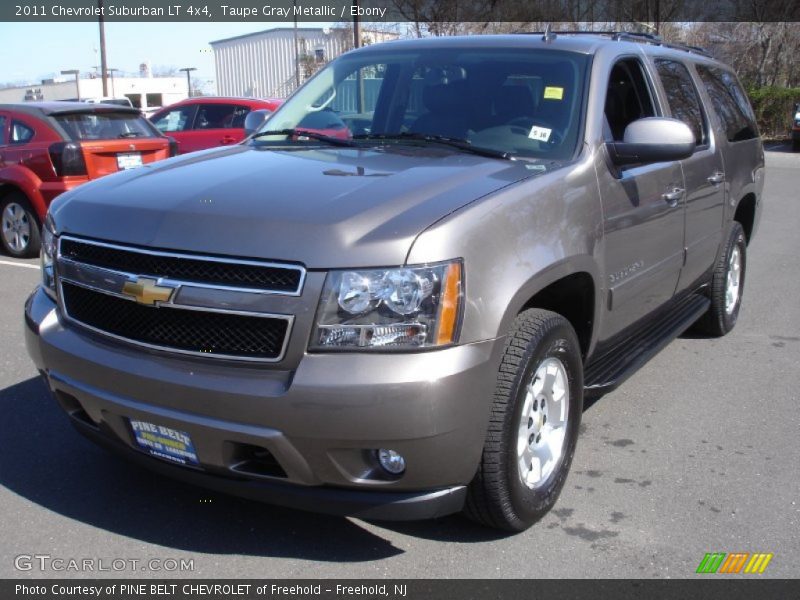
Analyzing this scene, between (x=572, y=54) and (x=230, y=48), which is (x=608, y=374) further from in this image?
(x=230, y=48)

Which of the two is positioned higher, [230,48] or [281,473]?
[230,48]

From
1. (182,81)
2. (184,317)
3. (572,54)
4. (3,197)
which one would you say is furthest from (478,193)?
(182,81)

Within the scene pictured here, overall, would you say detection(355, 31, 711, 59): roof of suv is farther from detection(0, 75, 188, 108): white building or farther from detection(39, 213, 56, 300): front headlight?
detection(0, 75, 188, 108): white building

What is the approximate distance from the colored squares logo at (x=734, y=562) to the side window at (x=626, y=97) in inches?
75.4

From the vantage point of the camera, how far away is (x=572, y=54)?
405 centimetres

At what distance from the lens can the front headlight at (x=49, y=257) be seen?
3.38 meters

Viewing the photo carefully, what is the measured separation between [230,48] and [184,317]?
47.4 meters

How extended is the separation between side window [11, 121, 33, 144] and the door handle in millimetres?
7195

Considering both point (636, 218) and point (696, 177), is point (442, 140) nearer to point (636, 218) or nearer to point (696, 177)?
point (636, 218)

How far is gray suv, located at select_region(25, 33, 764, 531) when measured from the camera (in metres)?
2.66

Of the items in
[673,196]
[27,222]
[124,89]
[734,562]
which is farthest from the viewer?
[124,89]

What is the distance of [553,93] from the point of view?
392cm

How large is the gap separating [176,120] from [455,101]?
35.8ft

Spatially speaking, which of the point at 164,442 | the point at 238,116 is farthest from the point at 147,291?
the point at 238,116
